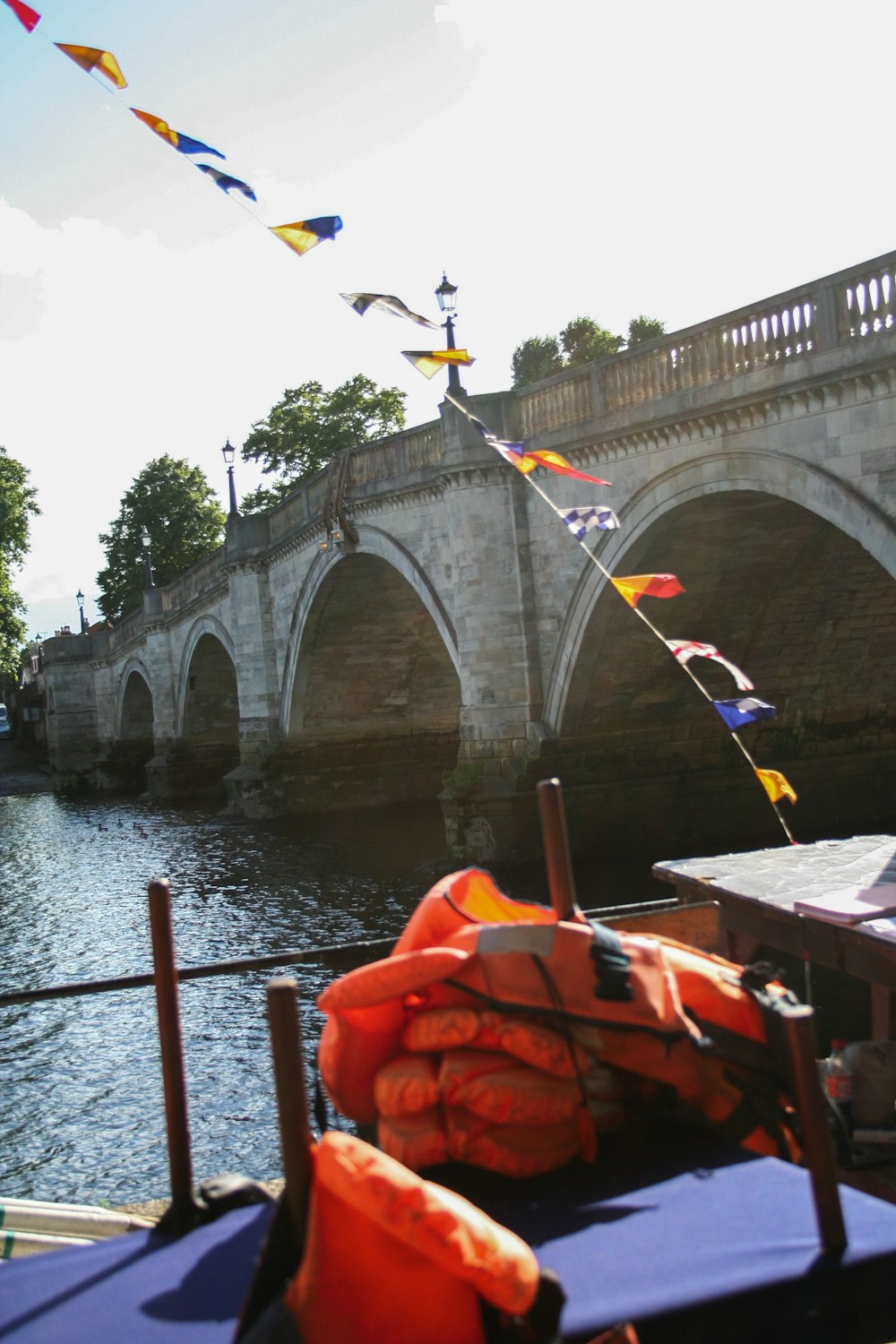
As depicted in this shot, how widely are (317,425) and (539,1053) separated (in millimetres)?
38697

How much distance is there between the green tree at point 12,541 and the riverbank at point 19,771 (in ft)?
26.9

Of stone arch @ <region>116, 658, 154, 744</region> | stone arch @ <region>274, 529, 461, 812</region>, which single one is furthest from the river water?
stone arch @ <region>116, 658, 154, 744</region>

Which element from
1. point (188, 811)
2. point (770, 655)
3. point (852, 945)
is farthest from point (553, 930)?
point (188, 811)

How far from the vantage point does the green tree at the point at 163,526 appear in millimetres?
48688

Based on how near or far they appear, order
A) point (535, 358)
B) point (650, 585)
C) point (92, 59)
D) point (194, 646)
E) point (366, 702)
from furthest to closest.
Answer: point (535, 358) < point (194, 646) < point (366, 702) < point (650, 585) < point (92, 59)

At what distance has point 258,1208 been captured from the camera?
2531mm

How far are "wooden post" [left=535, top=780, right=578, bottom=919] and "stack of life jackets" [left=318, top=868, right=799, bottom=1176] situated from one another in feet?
0.40

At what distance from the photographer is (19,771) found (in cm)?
5469

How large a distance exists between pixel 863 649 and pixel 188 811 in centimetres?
1762

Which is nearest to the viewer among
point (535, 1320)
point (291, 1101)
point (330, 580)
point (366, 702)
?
point (535, 1320)

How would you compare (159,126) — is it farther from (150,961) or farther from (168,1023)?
(150,961)

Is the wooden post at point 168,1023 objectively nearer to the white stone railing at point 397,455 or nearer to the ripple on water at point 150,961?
the ripple on water at point 150,961

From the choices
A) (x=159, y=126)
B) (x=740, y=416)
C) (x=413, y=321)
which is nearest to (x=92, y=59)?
(x=159, y=126)

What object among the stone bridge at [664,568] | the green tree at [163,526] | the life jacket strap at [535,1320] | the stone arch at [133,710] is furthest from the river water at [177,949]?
the green tree at [163,526]
